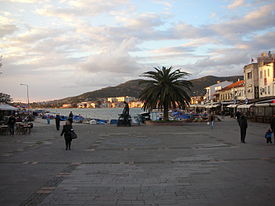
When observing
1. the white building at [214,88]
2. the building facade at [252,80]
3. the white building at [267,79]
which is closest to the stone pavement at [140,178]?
the white building at [267,79]

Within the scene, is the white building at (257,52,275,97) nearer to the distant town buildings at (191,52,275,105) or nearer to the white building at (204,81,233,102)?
the distant town buildings at (191,52,275,105)

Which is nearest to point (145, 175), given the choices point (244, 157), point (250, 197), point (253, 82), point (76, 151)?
point (250, 197)

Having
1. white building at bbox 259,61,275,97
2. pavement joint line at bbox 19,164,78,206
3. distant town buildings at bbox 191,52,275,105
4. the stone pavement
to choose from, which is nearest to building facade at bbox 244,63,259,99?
distant town buildings at bbox 191,52,275,105

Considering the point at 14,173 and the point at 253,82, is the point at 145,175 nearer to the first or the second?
the point at 14,173

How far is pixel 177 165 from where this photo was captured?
996 centimetres

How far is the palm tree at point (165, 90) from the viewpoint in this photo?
113 ft

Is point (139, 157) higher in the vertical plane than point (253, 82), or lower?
lower

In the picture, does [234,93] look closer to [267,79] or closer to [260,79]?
[260,79]

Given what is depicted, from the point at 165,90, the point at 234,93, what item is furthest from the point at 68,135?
the point at 234,93

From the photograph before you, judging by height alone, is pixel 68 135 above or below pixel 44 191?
above

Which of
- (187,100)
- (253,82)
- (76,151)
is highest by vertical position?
(253,82)

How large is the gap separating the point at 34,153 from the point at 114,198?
792 centimetres

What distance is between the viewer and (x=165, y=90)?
110 ft

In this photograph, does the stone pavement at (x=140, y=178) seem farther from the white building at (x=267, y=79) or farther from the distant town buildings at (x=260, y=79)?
the white building at (x=267, y=79)
